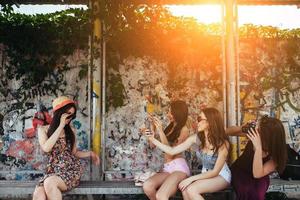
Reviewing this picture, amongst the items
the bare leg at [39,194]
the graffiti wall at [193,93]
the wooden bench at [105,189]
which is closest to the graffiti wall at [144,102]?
the graffiti wall at [193,93]

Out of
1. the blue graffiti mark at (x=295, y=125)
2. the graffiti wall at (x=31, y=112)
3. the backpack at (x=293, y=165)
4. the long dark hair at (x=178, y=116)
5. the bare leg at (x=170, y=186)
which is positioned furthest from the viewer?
the blue graffiti mark at (x=295, y=125)

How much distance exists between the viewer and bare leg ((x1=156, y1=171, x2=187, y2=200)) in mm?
4668

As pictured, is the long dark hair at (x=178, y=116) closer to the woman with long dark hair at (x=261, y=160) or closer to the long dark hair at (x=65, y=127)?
the woman with long dark hair at (x=261, y=160)

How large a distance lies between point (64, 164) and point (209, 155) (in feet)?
5.77

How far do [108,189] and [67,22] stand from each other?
3135mm

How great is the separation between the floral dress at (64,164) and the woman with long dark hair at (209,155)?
1.03 metres

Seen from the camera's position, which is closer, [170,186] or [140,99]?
[170,186]

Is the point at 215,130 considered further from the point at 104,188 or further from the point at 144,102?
the point at 144,102

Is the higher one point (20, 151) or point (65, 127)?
point (65, 127)

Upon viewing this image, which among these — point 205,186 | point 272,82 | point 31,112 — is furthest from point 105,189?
point 272,82

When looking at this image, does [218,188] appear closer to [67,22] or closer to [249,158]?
[249,158]

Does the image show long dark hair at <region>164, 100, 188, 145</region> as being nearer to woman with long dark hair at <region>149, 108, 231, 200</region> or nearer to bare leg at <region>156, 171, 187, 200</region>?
woman with long dark hair at <region>149, 108, 231, 200</region>

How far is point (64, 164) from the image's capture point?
192 inches

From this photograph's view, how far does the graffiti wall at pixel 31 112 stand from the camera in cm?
675
